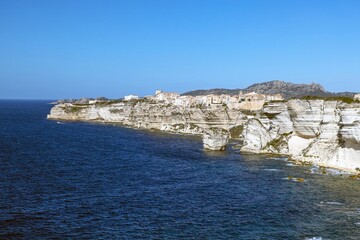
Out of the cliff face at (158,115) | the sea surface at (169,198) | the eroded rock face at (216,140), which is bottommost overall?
the sea surface at (169,198)

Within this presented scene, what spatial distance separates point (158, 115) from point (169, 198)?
101343mm

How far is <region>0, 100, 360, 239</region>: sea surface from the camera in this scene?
121ft

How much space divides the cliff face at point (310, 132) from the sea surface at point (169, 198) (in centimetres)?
498

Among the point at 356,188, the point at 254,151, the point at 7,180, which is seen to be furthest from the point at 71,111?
the point at 356,188

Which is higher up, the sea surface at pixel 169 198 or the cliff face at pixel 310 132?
the cliff face at pixel 310 132

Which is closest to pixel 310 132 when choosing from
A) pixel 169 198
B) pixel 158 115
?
pixel 169 198

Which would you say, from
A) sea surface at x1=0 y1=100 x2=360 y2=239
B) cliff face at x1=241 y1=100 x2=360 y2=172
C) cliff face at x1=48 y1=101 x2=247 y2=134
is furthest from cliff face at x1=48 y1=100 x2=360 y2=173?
sea surface at x1=0 y1=100 x2=360 y2=239

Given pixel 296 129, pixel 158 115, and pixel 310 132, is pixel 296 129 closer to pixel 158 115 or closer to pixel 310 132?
pixel 310 132

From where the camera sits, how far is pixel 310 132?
3086 inches

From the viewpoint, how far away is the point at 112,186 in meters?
53.1

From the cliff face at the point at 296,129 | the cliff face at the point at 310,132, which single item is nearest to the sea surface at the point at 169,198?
the cliff face at the point at 310,132

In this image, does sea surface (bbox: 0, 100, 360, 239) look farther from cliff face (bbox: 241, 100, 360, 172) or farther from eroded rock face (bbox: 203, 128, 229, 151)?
eroded rock face (bbox: 203, 128, 229, 151)

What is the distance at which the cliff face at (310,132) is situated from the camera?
64562mm

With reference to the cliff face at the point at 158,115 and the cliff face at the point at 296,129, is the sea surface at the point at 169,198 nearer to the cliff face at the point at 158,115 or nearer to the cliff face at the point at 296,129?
the cliff face at the point at 296,129
